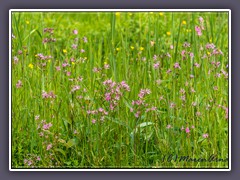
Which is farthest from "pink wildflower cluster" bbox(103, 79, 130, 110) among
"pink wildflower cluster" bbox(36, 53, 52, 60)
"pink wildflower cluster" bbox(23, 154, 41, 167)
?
"pink wildflower cluster" bbox(23, 154, 41, 167)

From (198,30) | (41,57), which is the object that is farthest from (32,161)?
(198,30)

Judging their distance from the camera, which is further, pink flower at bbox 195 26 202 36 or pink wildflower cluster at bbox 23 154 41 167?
pink flower at bbox 195 26 202 36

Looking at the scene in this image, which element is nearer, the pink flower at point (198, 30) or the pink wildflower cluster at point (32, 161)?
the pink wildflower cluster at point (32, 161)

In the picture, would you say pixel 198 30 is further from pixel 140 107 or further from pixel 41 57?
pixel 41 57

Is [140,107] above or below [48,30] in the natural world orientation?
below

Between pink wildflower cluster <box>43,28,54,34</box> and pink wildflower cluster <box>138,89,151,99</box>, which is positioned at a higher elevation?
pink wildflower cluster <box>43,28,54,34</box>

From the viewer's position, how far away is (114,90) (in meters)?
7.51

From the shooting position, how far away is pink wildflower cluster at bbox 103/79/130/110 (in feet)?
24.6

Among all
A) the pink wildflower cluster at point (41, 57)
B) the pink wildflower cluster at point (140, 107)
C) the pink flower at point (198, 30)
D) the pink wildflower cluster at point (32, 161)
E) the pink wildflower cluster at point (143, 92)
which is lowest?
the pink wildflower cluster at point (32, 161)

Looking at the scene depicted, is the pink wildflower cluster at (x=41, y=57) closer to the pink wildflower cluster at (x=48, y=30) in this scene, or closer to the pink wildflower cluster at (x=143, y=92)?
the pink wildflower cluster at (x=48, y=30)

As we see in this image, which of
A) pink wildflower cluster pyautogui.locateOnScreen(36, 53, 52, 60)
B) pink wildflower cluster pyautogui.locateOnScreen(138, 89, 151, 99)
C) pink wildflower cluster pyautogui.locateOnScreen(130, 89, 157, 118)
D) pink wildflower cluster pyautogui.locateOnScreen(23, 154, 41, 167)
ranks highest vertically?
pink wildflower cluster pyautogui.locateOnScreen(36, 53, 52, 60)

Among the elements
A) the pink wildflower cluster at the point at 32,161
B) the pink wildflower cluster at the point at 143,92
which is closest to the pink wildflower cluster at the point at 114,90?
the pink wildflower cluster at the point at 143,92

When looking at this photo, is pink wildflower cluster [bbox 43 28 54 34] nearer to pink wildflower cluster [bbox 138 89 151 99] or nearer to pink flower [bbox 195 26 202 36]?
pink wildflower cluster [bbox 138 89 151 99]

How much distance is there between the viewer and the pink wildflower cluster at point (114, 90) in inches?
296
